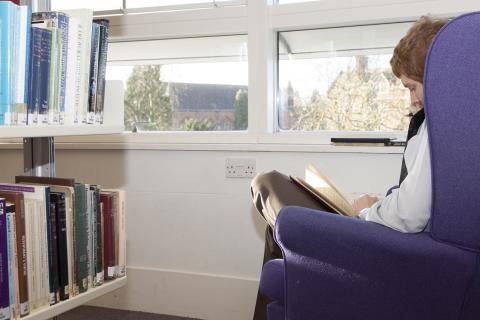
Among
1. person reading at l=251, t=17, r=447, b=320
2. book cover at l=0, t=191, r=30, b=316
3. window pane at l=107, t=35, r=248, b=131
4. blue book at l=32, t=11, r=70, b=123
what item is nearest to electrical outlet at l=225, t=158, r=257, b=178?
window pane at l=107, t=35, r=248, b=131

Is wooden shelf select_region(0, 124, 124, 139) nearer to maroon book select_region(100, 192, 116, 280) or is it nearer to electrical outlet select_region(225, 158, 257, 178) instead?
maroon book select_region(100, 192, 116, 280)

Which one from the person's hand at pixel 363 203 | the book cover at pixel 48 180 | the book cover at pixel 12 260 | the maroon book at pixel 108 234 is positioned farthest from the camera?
the person's hand at pixel 363 203

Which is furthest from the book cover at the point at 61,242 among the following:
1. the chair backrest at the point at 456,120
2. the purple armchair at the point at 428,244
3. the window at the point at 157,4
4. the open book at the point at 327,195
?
the window at the point at 157,4

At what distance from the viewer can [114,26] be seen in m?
2.79

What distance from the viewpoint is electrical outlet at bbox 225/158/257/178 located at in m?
2.50

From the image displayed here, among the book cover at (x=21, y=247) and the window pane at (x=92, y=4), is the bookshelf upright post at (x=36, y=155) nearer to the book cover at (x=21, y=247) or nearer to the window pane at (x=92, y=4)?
the book cover at (x=21, y=247)

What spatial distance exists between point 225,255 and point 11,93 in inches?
62.9

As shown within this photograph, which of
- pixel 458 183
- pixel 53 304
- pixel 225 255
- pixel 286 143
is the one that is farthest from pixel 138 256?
pixel 458 183

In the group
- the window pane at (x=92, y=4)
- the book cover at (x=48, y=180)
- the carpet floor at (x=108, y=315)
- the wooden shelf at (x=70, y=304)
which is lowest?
the carpet floor at (x=108, y=315)

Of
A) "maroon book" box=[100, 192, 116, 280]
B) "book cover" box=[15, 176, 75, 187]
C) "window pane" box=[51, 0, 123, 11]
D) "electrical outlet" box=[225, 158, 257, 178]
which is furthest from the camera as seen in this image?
"window pane" box=[51, 0, 123, 11]

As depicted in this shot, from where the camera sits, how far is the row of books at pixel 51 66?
3.92 feet

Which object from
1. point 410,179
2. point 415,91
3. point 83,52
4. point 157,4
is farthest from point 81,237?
point 157,4

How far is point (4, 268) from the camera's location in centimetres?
123

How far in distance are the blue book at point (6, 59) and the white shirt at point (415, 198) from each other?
0.93 meters
